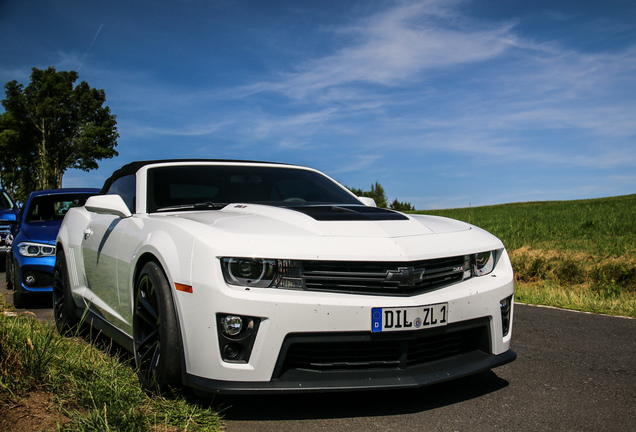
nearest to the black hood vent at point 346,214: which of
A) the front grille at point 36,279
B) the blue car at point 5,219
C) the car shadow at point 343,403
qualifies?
the car shadow at point 343,403

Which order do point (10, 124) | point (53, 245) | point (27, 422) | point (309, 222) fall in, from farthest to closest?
point (10, 124) < point (53, 245) < point (309, 222) < point (27, 422)

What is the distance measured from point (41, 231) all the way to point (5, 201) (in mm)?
6857

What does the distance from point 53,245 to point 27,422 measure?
4892 mm

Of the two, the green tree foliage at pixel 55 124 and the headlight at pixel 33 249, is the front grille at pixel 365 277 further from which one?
the green tree foliage at pixel 55 124

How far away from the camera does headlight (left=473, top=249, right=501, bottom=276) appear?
3.50 meters

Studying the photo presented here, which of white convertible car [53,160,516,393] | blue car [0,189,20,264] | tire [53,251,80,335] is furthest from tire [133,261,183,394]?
blue car [0,189,20,264]

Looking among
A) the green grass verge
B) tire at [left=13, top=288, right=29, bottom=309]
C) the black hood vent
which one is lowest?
tire at [left=13, top=288, right=29, bottom=309]

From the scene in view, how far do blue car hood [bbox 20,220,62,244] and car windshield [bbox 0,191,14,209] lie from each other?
239 inches

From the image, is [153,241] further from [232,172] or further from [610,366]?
[610,366]

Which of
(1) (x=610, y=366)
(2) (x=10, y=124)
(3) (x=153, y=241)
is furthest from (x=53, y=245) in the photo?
(2) (x=10, y=124)

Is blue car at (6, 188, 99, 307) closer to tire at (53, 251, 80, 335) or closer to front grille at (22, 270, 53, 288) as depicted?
front grille at (22, 270, 53, 288)

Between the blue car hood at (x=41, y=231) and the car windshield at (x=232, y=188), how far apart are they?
11.4 ft

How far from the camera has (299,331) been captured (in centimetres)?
282

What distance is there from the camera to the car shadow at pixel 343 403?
3.08 m
